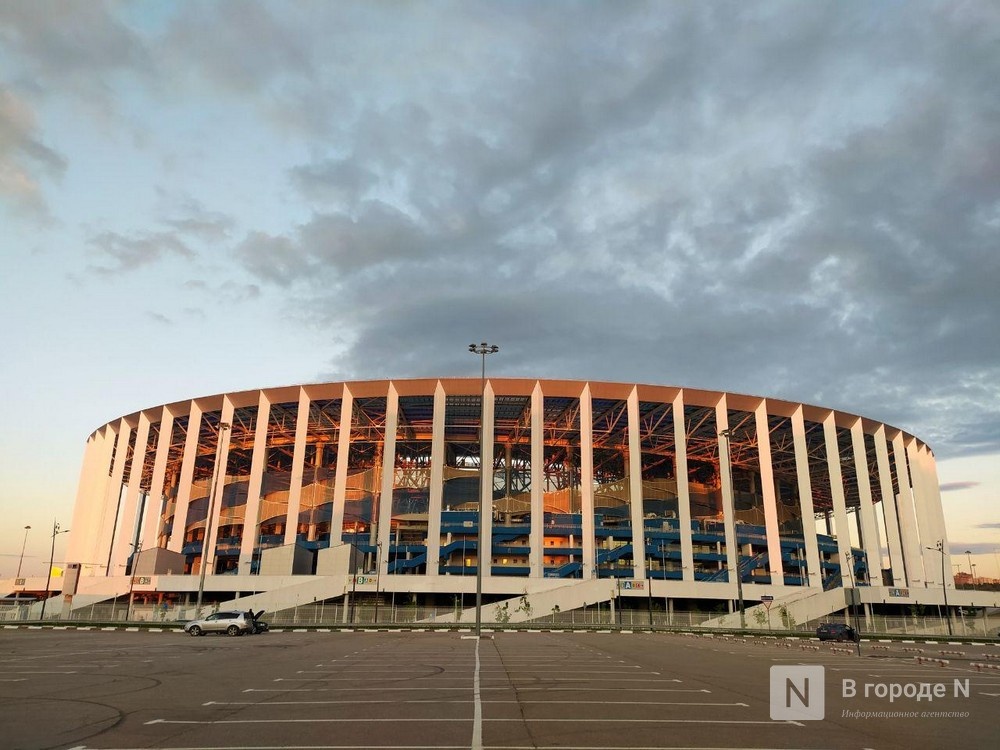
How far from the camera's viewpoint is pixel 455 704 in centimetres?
1195

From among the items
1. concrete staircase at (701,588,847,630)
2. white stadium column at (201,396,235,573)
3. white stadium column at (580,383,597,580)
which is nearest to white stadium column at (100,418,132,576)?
white stadium column at (201,396,235,573)

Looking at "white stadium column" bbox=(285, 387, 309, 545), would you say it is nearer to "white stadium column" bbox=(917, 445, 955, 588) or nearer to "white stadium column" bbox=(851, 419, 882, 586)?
"white stadium column" bbox=(851, 419, 882, 586)

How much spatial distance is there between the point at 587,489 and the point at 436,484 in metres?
16.1

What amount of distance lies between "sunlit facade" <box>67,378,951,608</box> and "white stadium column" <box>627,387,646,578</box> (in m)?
0.26

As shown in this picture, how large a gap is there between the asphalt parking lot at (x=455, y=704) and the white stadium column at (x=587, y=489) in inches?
1897

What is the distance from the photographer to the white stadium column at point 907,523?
8119cm

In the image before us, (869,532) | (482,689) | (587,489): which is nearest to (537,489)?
(587,489)

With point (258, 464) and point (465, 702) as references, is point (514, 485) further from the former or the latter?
point (465, 702)

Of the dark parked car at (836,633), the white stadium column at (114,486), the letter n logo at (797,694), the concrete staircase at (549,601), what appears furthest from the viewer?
the white stadium column at (114,486)

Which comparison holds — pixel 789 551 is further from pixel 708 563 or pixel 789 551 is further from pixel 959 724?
pixel 959 724

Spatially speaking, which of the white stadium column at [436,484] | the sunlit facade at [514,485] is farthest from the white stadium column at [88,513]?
the white stadium column at [436,484]

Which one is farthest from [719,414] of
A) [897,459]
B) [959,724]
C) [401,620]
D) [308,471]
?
[959,724]

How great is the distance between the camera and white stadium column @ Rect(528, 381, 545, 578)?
68750 millimetres

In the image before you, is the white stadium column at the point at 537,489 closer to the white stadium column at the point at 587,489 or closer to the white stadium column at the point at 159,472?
the white stadium column at the point at 587,489
